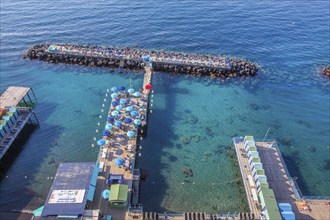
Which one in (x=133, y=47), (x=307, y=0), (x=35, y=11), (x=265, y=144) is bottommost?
(x=265, y=144)

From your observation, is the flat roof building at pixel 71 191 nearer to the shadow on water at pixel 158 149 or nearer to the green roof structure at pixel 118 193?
the green roof structure at pixel 118 193

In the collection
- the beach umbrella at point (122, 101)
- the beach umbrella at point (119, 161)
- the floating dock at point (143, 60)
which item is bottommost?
the beach umbrella at point (119, 161)

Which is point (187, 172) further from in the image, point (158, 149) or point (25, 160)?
point (25, 160)

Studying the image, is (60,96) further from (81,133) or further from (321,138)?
(321,138)

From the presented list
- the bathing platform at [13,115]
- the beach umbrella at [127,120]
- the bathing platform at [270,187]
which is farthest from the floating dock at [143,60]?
the bathing platform at [270,187]

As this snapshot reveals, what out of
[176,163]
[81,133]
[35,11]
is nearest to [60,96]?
[81,133]

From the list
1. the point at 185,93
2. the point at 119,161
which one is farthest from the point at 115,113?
the point at 185,93

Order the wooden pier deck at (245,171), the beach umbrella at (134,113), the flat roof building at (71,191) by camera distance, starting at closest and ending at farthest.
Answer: the flat roof building at (71,191), the wooden pier deck at (245,171), the beach umbrella at (134,113)

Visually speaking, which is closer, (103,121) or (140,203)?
(140,203)

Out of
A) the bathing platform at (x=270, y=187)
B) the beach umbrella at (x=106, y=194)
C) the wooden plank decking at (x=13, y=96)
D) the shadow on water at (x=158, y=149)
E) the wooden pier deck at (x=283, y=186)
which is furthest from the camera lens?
the wooden plank decking at (x=13, y=96)
